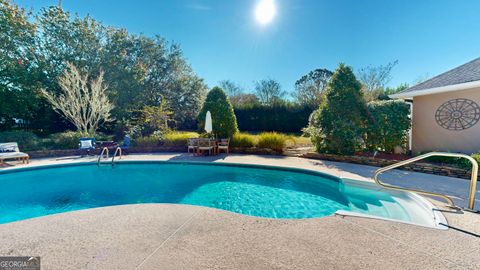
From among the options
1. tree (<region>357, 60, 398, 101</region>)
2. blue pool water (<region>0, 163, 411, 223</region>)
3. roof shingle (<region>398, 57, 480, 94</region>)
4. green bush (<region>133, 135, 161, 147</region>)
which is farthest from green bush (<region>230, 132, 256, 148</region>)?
tree (<region>357, 60, 398, 101</region>)

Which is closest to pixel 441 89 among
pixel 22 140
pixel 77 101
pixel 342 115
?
pixel 342 115

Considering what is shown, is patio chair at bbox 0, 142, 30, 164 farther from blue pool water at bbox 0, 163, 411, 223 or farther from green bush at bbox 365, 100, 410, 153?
green bush at bbox 365, 100, 410, 153

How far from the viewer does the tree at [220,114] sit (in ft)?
37.5

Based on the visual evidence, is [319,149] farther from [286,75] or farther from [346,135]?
[286,75]

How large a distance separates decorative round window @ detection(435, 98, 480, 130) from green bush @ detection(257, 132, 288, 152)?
619 centimetres

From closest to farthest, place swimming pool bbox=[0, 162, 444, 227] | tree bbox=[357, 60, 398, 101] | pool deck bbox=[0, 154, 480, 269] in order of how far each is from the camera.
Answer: pool deck bbox=[0, 154, 480, 269] < swimming pool bbox=[0, 162, 444, 227] < tree bbox=[357, 60, 398, 101]

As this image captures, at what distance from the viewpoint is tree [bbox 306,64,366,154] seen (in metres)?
8.73

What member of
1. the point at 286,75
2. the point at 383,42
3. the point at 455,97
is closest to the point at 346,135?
the point at 455,97

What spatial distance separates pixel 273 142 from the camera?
10.6 m

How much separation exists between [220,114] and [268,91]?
16.7 meters

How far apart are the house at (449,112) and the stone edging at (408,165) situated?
2.23 m

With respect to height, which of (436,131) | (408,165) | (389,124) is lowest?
(408,165)

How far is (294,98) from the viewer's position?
2573 centimetres

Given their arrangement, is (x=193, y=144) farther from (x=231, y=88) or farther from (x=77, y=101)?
(x=231, y=88)
